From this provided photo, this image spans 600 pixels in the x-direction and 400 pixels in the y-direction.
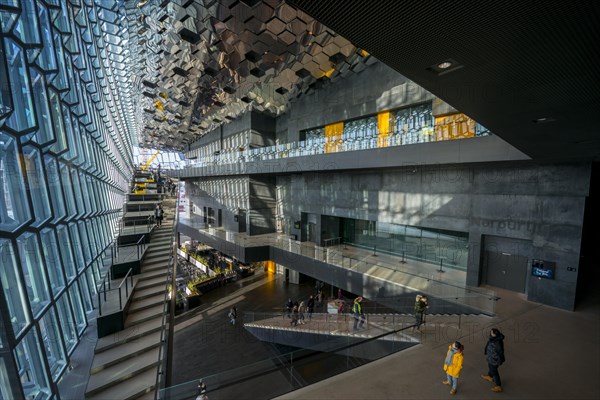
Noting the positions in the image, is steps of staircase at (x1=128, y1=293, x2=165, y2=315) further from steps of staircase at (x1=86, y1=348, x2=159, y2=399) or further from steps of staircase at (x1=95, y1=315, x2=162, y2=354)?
steps of staircase at (x1=86, y1=348, x2=159, y2=399)

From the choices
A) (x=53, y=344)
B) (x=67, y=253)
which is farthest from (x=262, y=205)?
(x=53, y=344)

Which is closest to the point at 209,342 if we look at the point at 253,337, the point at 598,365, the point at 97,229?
the point at 253,337

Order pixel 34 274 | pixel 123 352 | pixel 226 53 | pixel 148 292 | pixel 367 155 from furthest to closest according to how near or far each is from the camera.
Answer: pixel 226 53
pixel 367 155
pixel 148 292
pixel 123 352
pixel 34 274

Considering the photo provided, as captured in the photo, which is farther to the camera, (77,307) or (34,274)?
(77,307)

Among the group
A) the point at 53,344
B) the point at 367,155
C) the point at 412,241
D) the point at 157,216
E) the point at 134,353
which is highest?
the point at 367,155

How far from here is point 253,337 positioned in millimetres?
11836

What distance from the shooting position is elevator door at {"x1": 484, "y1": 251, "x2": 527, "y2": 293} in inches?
357

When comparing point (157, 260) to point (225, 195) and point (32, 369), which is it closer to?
point (32, 369)

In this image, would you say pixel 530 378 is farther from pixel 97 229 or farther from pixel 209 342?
pixel 97 229

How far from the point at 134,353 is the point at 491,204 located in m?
12.0

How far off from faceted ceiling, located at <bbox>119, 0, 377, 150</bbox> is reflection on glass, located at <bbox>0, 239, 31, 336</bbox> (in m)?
8.76

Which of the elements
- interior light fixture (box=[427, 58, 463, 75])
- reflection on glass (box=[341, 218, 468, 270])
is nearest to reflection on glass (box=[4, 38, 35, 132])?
interior light fixture (box=[427, 58, 463, 75])

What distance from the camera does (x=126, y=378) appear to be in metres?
5.16

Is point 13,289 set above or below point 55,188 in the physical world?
below
